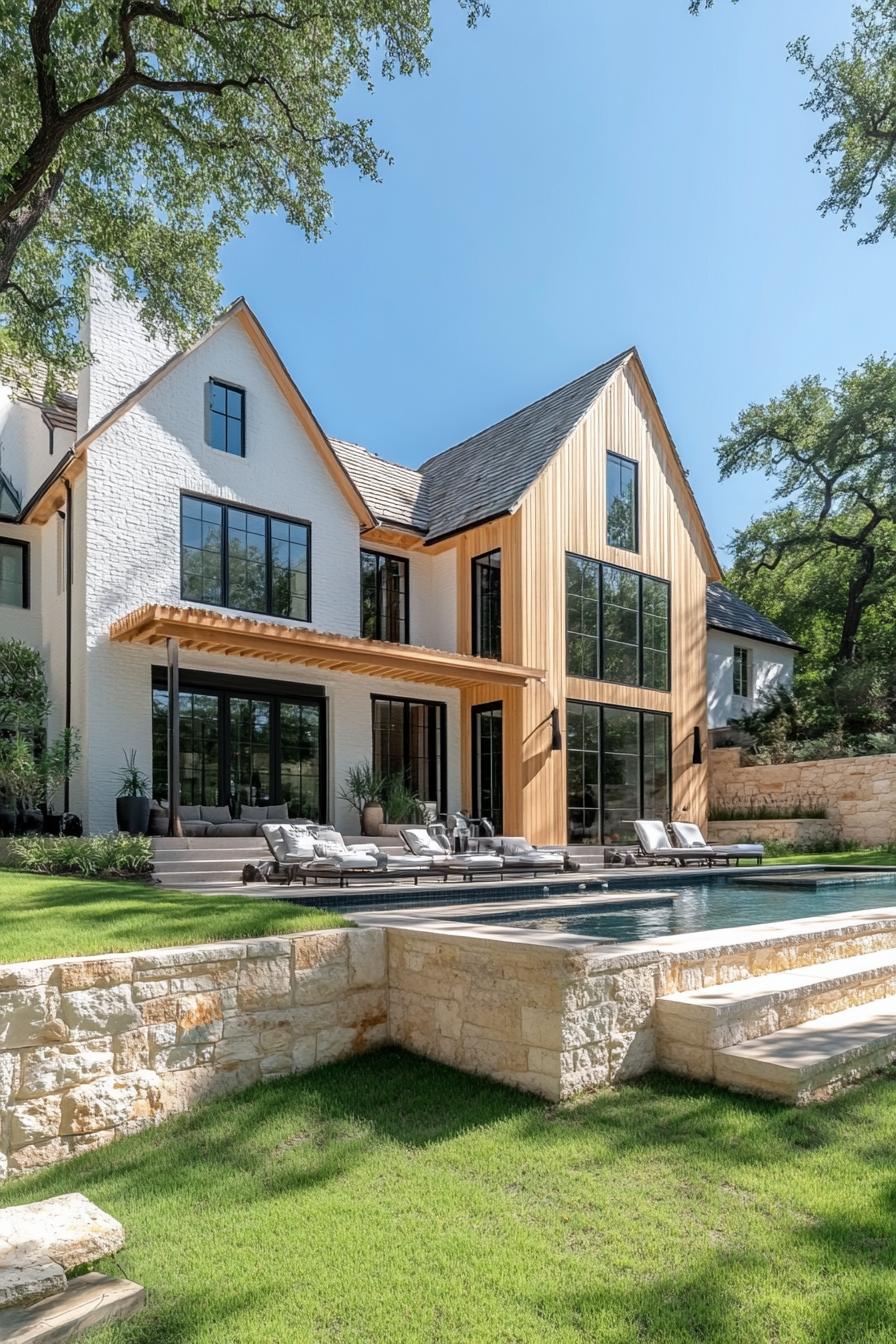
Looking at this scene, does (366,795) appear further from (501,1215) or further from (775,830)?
(501,1215)

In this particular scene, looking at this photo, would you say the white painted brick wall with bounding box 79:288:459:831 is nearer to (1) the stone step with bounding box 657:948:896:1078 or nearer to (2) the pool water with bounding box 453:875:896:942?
(2) the pool water with bounding box 453:875:896:942

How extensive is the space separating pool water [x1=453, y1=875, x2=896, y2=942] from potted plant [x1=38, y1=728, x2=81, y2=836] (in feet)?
27.0

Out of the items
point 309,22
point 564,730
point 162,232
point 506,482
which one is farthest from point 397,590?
point 309,22

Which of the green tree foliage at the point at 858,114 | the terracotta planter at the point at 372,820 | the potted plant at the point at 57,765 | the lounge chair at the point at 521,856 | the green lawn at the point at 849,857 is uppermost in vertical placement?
the green tree foliage at the point at 858,114

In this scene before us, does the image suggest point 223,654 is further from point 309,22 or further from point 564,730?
point 309,22

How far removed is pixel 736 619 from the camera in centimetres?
2580

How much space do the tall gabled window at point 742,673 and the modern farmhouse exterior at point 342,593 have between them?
4875 millimetres

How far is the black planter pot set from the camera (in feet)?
42.0

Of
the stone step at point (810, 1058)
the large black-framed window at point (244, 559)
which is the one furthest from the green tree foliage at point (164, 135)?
the stone step at point (810, 1058)

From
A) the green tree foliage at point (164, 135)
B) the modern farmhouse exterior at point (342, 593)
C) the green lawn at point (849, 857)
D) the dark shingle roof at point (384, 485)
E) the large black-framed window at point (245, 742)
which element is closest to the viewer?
the green tree foliage at point (164, 135)

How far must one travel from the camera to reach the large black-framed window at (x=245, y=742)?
1466cm

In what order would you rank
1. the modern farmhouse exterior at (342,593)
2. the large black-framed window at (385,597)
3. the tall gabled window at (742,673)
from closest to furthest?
the modern farmhouse exterior at (342,593) < the large black-framed window at (385,597) < the tall gabled window at (742,673)

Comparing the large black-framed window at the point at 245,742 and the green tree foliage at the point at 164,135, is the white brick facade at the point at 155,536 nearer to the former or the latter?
the large black-framed window at the point at 245,742

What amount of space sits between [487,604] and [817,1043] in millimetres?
13783
